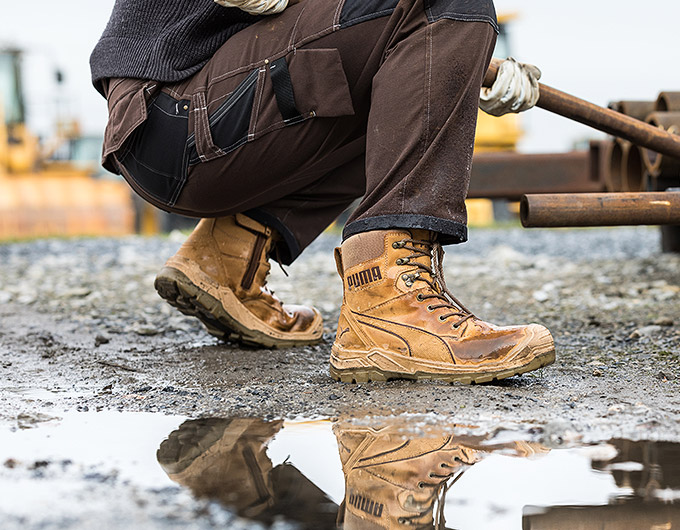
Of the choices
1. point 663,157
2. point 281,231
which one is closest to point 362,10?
point 281,231

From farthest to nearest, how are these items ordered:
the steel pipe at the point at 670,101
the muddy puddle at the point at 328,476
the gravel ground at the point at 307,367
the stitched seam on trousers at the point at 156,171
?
the steel pipe at the point at 670,101 → the stitched seam on trousers at the point at 156,171 → the gravel ground at the point at 307,367 → the muddy puddle at the point at 328,476

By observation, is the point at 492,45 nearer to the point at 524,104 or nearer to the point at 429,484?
the point at 524,104

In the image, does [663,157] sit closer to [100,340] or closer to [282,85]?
[282,85]

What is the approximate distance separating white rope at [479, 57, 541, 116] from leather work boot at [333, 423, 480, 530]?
1056 millimetres

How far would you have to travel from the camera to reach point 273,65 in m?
1.75

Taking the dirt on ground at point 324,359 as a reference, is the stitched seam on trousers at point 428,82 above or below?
above

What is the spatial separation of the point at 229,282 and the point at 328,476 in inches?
42.6

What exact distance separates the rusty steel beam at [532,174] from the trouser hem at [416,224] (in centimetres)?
263

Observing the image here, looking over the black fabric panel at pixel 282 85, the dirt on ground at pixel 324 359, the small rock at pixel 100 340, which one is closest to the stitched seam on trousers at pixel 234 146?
the black fabric panel at pixel 282 85

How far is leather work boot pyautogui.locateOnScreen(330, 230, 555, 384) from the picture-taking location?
1639 mm

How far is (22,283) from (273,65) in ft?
9.52

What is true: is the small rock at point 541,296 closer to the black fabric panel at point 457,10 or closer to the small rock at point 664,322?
the small rock at point 664,322

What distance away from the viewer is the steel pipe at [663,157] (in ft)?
9.78

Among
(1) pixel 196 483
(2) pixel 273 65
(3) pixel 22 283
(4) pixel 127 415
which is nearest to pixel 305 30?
(2) pixel 273 65
